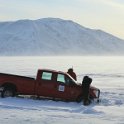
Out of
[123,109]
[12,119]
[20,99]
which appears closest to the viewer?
[12,119]

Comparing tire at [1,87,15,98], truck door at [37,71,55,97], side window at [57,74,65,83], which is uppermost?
side window at [57,74,65,83]

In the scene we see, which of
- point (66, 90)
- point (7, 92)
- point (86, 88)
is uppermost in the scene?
point (86, 88)

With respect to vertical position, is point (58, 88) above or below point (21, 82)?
below

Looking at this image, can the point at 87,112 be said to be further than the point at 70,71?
No

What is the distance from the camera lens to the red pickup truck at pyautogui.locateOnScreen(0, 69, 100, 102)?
17.7m

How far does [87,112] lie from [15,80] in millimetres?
4535

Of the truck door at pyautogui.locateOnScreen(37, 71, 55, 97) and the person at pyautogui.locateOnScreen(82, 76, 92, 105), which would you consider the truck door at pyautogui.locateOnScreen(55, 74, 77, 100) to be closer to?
the truck door at pyautogui.locateOnScreen(37, 71, 55, 97)

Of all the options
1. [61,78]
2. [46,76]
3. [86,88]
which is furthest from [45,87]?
[86,88]

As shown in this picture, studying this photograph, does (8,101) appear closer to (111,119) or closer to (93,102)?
(93,102)

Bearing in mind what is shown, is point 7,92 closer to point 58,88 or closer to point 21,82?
point 21,82

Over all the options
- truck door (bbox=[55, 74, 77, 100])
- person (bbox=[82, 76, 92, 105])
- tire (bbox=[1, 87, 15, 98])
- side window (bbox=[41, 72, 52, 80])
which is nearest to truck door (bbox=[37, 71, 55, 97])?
side window (bbox=[41, 72, 52, 80])

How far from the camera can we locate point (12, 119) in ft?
39.8

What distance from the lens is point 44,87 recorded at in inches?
701

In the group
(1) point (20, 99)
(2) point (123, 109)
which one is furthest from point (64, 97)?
(2) point (123, 109)
